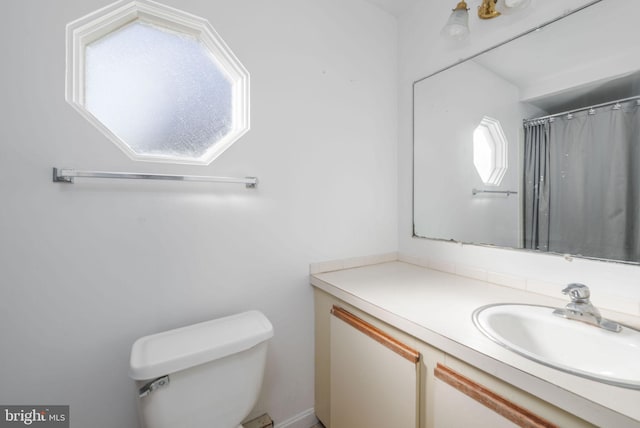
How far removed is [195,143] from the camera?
1.22m

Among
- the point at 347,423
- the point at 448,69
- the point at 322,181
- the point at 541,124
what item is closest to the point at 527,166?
the point at 541,124

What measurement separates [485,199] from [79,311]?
1.84m

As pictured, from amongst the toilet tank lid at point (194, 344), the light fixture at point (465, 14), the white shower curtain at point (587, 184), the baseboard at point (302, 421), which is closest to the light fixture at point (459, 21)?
the light fixture at point (465, 14)

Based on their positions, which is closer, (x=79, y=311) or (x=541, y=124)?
(x=79, y=311)

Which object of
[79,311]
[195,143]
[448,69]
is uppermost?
[448,69]

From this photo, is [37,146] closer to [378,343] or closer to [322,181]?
[322,181]

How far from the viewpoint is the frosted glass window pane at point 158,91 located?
1.06m

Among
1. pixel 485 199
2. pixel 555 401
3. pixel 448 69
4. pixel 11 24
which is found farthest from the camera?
pixel 448 69

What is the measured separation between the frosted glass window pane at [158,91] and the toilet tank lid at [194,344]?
730 mm

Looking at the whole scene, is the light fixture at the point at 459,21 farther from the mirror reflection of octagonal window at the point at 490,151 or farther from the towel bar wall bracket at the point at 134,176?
the towel bar wall bracket at the point at 134,176

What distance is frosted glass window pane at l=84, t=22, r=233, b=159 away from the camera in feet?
3.47

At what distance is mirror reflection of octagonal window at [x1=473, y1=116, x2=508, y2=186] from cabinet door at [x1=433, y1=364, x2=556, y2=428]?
3.27 feet

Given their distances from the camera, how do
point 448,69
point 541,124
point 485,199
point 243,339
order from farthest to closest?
point 448,69, point 485,199, point 541,124, point 243,339

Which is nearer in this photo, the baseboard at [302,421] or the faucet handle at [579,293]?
the faucet handle at [579,293]
